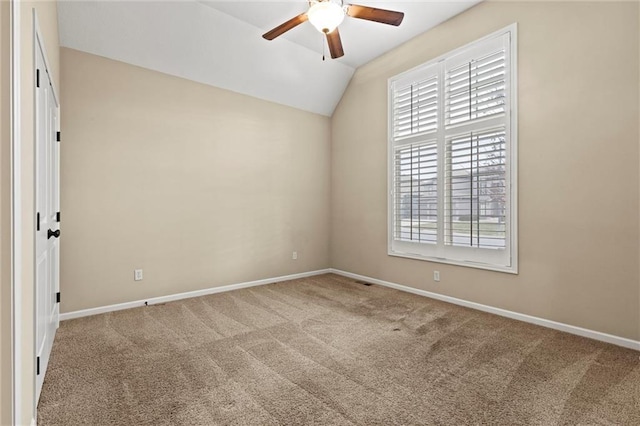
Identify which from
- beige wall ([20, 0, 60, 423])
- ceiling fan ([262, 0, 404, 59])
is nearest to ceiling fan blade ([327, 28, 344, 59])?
ceiling fan ([262, 0, 404, 59])

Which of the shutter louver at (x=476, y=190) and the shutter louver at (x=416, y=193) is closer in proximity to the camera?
the shutter louver at (x=476, y=190)

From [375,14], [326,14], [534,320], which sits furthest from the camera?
[534,320]

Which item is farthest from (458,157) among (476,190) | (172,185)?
(172,185)

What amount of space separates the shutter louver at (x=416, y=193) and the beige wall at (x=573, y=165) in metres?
0.63

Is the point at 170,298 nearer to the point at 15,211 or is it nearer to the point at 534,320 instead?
the point at 15,211

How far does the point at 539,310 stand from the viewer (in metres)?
3.04

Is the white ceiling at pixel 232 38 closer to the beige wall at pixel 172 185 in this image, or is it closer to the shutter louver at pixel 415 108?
the beige wall at pixel 172 185

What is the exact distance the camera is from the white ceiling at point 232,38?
3186mm

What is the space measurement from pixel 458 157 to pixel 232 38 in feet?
9.92

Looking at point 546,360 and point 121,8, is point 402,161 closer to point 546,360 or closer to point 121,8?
point 546,360

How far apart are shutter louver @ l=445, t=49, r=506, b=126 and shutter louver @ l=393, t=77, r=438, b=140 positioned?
203 mm

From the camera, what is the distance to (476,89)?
3490 millimetres

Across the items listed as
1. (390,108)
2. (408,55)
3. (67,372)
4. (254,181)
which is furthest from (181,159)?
(408,55)

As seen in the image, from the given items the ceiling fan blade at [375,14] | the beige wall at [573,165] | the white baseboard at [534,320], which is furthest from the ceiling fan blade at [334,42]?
the white baseboard at [534,320]
